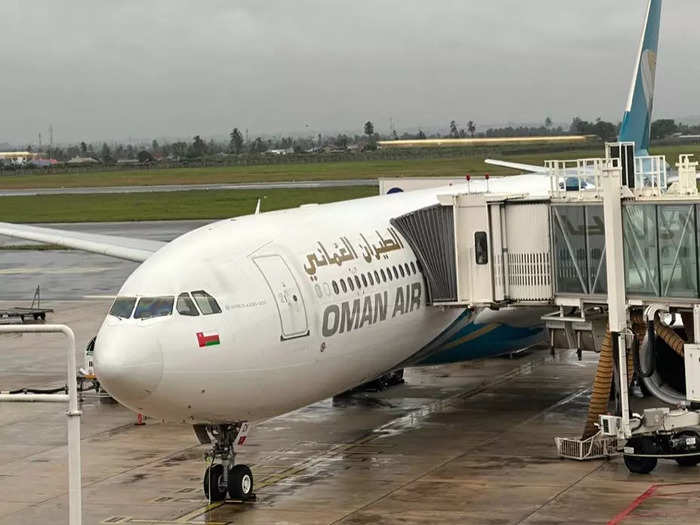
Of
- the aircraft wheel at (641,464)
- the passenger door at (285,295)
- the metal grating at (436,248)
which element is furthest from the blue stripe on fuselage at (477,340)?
the passenger door at (285,295)

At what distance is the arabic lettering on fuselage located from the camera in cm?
2162

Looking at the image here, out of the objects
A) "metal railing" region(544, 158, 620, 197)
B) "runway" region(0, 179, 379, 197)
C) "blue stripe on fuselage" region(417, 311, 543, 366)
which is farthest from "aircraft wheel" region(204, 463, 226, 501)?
"runway" region(0, 179, 379, 197)

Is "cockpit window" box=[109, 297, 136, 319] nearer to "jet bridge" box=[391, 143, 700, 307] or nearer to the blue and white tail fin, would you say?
"jet bridge" box=[391, 143, 700, 307]

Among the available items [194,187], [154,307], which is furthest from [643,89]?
[194,187]

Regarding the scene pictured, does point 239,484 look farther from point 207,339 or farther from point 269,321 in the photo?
point 207,339

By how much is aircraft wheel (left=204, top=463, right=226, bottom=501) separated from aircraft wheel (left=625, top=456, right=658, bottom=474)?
649 cm

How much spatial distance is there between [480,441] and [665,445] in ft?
13.1

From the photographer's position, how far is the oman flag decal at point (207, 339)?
61.5ft

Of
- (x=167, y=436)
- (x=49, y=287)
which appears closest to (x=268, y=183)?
(x=49, y=287)

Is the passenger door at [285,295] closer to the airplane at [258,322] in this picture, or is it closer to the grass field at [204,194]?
the airplane at [258,322]

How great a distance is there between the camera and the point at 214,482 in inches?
805

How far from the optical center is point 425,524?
739 inches

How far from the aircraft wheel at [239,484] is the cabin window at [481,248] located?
6059 mm

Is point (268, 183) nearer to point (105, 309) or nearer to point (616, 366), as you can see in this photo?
point (105, 309)
